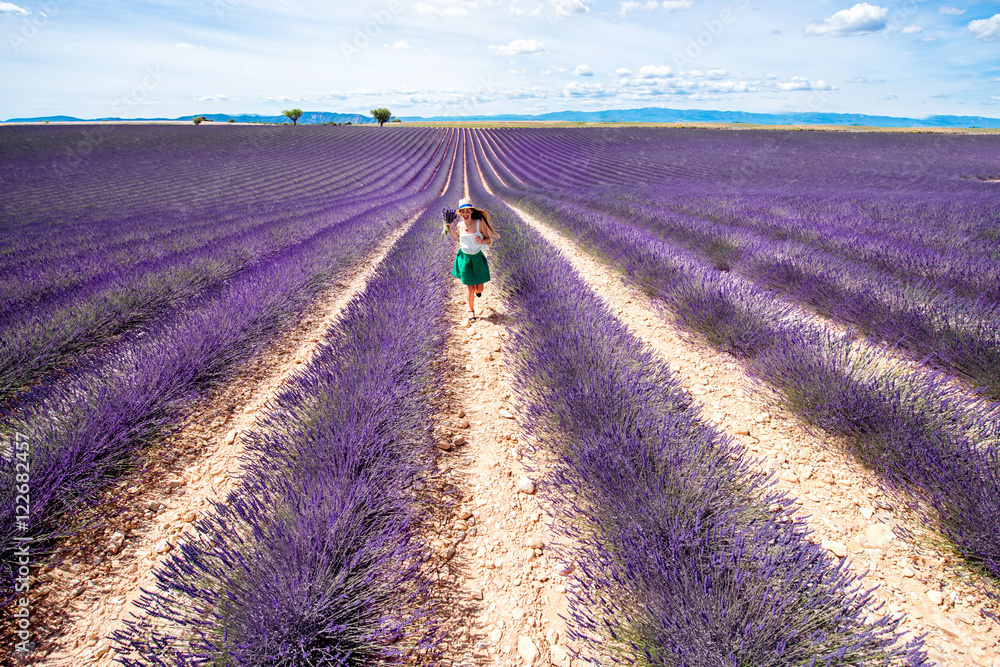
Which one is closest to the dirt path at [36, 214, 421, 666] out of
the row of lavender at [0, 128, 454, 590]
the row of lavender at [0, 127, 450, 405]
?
the row of lavender at [0, 128, 454, 590]

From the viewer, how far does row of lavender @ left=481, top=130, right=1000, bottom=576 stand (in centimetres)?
165

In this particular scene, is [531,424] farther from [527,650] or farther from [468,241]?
[468,241]

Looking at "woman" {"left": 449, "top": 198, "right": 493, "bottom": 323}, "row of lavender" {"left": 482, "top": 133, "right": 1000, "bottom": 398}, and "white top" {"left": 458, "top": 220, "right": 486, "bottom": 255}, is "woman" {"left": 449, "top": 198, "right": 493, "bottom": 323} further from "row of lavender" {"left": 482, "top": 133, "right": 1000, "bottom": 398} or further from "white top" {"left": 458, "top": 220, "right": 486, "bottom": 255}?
"row of lavender" {"left": 482, "top": 133, "right": 1000, "bottom": 398}

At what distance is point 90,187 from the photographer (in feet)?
49.5

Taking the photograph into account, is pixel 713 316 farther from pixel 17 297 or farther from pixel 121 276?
pixel 17 297

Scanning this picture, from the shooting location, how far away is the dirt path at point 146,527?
4.64ft

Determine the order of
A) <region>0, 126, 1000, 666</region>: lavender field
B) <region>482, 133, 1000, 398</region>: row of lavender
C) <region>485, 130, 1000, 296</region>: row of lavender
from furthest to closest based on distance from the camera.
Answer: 1. <region>485, 130, 1000, 296</region>: row of lavender
2. <region>482, 133, 1000, 398</region>: row of lavender
3. <region>0, 126, 1000, 666</region>: lavender field

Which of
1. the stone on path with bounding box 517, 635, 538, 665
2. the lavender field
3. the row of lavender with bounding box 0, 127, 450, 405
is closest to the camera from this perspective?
the lavender field

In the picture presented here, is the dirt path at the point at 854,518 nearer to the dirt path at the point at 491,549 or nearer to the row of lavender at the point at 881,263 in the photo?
the row of lavender at the point at 881,263

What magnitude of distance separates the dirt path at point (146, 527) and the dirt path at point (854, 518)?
9.23 ft

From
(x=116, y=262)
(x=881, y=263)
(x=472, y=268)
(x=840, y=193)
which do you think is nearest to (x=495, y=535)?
(x=472, y=268)

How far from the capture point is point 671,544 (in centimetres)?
136

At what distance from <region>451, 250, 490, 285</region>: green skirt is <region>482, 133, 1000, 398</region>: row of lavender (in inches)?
141

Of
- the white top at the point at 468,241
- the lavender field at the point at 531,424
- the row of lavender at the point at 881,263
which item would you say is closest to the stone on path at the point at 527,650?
the lavender field at the point at 531,424
